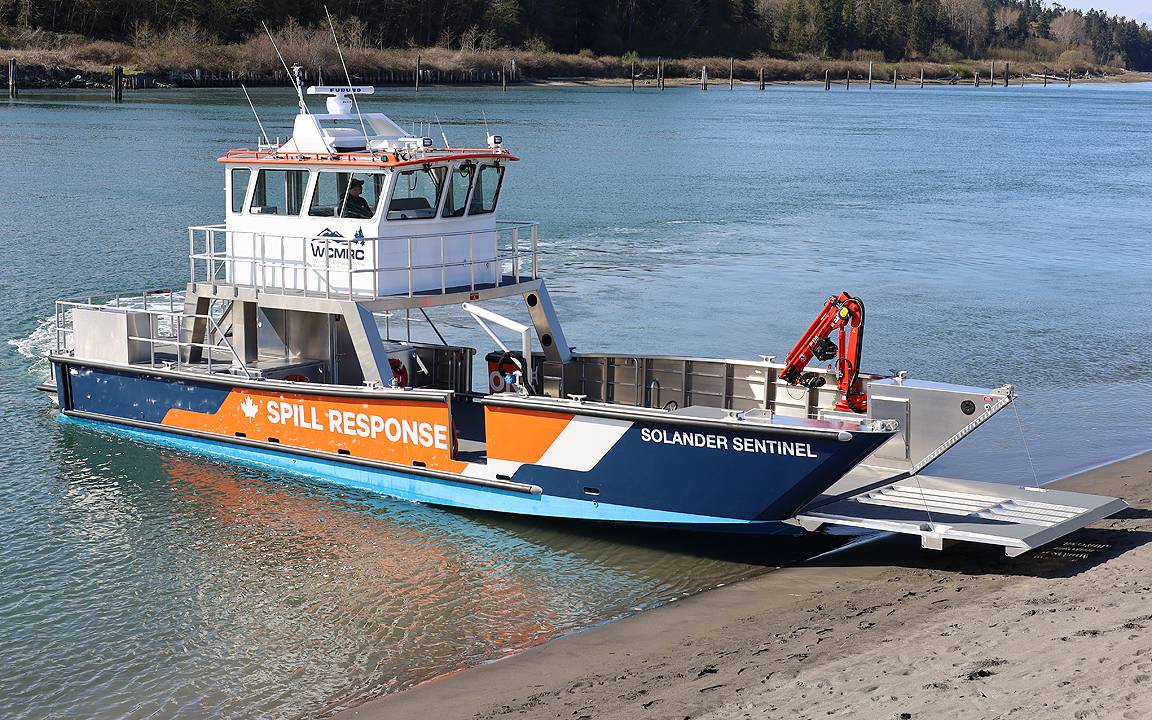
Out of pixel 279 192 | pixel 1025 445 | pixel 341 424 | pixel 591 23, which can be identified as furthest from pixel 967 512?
pixel 591 23

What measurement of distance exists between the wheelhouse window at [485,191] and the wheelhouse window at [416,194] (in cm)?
50

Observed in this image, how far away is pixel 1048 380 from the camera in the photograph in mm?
19297

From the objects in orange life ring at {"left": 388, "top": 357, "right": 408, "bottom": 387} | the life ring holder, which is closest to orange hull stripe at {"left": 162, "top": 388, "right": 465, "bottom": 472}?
orange life ring at {"left": 388, "top": 357, "right": 408, "bottom": 387}

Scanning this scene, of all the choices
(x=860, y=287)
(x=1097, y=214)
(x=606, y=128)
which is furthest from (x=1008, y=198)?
(x=606, y=128)

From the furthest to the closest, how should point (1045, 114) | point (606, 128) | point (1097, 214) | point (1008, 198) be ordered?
point (1045, 114)
point (606, 128)
point (1008, 198)
point (1097, 214)

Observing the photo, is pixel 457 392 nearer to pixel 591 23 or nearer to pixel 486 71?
pixel 486 71

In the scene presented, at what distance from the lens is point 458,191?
47.7 feet

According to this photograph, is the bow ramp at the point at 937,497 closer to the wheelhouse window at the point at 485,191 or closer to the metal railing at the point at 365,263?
the metal railing at the point at 365,263

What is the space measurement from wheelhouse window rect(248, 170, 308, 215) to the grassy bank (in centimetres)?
7618

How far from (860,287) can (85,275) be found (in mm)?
15595

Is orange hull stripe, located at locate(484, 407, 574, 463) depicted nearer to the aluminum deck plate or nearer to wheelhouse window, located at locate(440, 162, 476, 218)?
the aluminum deck plate

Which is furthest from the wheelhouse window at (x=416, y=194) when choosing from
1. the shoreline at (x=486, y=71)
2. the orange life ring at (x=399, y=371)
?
the shoreline at (x=486, y=71)

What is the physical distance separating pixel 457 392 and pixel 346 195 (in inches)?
118

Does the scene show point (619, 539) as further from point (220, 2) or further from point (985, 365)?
point (220, 2)
